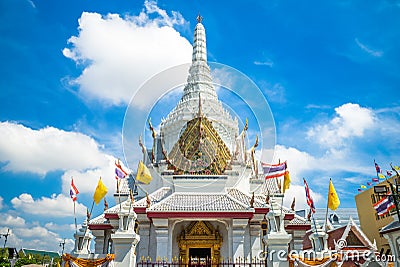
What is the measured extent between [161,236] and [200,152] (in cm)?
784

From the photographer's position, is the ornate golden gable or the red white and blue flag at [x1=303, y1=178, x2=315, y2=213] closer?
the red white and blue flag at [x1=303, y1=178, x2=315, y2=213]

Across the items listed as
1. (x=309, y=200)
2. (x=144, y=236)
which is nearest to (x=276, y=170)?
(x=309, y=200)

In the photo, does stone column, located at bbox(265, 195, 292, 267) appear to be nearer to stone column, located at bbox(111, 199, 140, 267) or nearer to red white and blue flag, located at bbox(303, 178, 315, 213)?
stone column, located at bbox(111, 199, 140, 267)

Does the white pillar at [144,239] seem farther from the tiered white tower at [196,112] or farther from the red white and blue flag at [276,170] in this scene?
the tiered white tower at [196,112]

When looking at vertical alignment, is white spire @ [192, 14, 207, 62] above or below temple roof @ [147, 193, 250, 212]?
above

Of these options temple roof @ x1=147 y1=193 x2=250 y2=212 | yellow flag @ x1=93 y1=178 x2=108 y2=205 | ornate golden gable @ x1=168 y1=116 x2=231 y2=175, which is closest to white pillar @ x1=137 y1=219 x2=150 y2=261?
temple roof @ x1=147 y1=193 x2=250 y2=212

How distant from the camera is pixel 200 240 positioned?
18281mm

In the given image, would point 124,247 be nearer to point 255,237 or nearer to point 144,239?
point 144,239

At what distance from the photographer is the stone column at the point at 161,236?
55.3ft

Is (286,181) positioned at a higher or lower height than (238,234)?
higher

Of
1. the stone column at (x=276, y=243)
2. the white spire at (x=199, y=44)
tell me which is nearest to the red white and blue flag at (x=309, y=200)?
the stone column at (x=276, y=243)

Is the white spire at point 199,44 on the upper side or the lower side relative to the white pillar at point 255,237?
upper

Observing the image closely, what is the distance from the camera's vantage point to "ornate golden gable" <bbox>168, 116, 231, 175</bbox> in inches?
900

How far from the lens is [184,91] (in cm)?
3488
